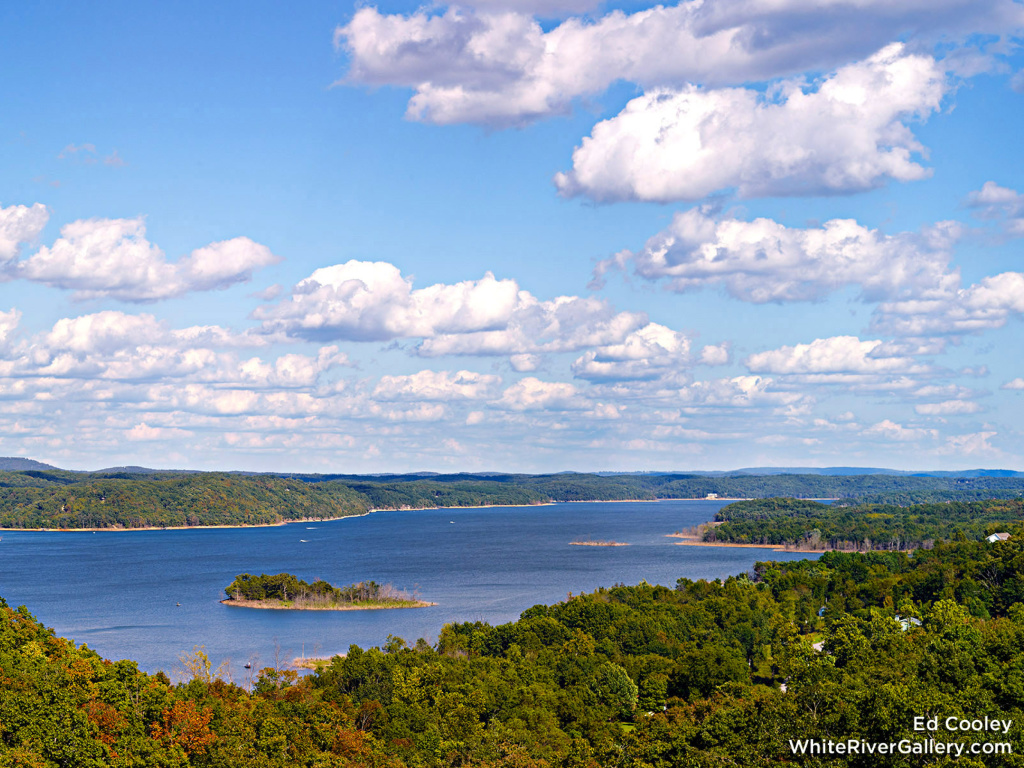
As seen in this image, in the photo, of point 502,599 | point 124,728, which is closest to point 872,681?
point 124,728

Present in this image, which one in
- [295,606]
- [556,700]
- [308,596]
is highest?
[556,700]

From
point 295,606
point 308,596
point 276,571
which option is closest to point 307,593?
point 308,596

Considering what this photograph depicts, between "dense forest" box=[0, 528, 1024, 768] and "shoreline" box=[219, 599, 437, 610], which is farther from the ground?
"dense forest" box=[0, 528, 1024, 768]

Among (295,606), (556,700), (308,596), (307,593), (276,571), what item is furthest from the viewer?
(276,571)

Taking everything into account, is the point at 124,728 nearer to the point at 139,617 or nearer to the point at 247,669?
the point at 247,669

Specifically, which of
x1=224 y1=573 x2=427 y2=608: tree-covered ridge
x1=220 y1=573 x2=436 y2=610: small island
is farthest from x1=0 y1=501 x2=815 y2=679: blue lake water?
x1=224 y1=573 x2=427 y2=608: tree-covered ridge

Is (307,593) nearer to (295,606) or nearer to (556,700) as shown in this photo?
(295,606)

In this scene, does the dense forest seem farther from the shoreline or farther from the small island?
the small island

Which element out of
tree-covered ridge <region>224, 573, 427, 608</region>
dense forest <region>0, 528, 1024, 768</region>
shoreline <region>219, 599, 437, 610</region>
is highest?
dense forest <region>0, 528, 1024, 768</region>
